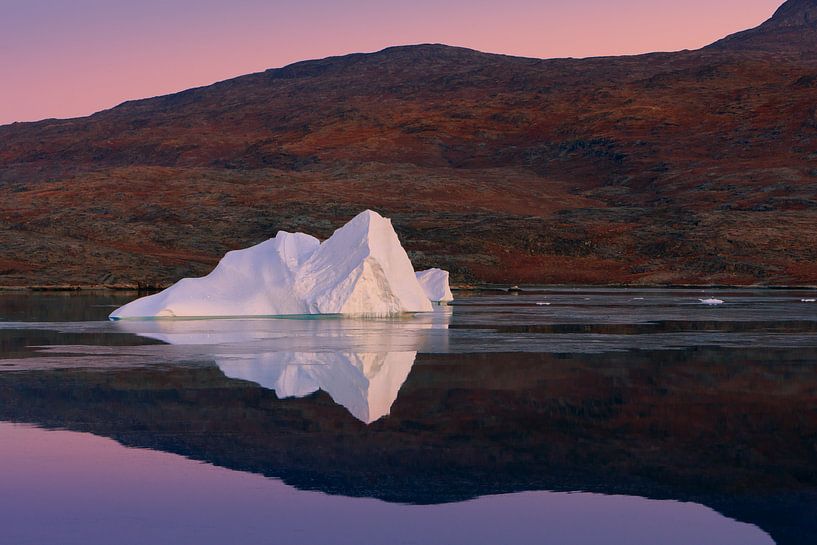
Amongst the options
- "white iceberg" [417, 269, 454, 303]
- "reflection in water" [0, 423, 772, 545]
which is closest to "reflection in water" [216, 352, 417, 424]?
"reflection in water" [0, 423, 772, 545]

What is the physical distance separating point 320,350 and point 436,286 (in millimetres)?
28917

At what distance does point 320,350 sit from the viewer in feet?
78.9

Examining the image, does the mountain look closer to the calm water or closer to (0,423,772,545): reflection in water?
the calm water

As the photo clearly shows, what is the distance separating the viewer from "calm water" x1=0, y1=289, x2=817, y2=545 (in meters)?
9.09

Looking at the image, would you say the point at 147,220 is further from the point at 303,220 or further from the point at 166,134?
the point at 166,134

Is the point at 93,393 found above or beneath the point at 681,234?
above

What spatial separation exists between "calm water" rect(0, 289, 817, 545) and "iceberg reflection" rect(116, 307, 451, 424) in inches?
5.1

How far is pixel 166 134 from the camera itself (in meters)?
196

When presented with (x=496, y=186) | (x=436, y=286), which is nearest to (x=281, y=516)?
(x=436, y=286)

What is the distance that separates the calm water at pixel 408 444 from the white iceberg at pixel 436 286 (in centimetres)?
2703

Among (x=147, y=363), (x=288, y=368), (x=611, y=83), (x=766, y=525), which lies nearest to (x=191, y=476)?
(x=766, y=525)

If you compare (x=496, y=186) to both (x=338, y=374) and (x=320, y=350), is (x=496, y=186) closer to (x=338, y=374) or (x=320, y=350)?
(x=320, y=350)

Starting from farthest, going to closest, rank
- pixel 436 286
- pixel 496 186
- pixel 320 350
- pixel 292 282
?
pixel 496 186 → pixel 436 286 → pixel 292 282 → pixel 320 350

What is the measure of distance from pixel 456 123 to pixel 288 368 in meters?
162
